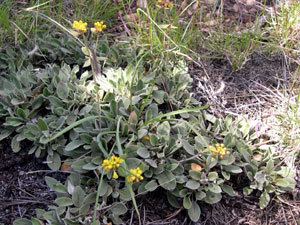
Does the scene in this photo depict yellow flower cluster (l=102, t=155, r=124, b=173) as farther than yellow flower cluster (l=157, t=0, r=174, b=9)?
No

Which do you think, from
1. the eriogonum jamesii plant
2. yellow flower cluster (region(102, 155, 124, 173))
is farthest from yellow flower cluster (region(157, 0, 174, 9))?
yellow flower cluster (region(102, 155, 124, 173))

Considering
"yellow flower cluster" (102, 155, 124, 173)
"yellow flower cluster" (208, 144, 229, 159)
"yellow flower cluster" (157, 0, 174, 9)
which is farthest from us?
"yellow flower cluster" (157, 0, 174, 9)

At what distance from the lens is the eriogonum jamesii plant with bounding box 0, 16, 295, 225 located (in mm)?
1760

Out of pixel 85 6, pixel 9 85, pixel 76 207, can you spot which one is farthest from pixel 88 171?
pixel 85 6

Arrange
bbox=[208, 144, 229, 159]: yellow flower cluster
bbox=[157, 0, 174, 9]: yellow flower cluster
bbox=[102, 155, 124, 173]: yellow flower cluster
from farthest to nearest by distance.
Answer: bbox=[157, 0, 174, 9]: yellow flower cluster → bbox=[208, 144, 229, 159]: yellow flower cluster → bbox=[102, 155, 124, 173]: yellow flower cluster

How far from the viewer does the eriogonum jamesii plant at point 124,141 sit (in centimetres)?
176

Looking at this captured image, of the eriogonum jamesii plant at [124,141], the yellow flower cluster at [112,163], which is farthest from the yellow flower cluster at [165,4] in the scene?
the yellow flower cluster at [112,163]

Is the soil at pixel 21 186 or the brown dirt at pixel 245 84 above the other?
the brown dirt at pixel 245 84

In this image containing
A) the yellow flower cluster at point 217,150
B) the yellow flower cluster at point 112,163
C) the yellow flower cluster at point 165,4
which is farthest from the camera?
the yellow flower cluster at point 165,4

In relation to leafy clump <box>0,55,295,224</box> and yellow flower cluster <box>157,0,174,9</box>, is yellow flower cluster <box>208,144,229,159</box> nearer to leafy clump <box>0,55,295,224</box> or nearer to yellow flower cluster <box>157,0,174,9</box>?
leafy clump <box>0,55,295,224</box>

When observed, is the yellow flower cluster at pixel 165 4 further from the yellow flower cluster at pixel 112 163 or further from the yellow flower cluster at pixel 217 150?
the yellow flower cluster at pixel 112 163

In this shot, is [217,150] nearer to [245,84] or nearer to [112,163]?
[112,163]

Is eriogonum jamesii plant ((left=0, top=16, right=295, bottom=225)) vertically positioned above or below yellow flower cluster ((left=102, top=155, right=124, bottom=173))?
below

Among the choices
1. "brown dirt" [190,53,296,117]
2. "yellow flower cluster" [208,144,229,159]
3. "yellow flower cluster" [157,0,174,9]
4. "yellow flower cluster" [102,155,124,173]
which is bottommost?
"brown dirt" [190,53,296,117]
